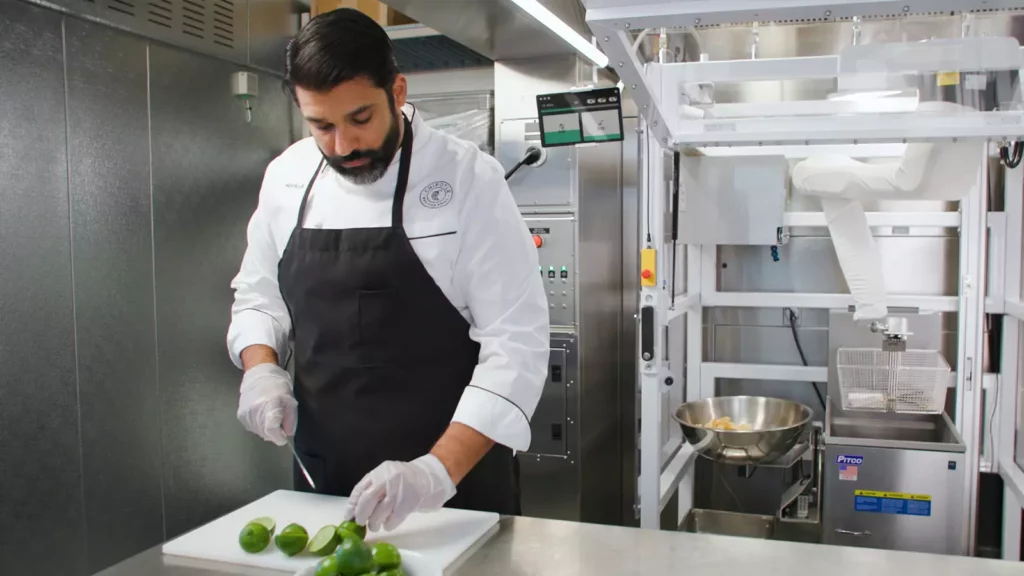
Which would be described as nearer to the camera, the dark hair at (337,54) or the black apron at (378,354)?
the dark hair at (337,54)

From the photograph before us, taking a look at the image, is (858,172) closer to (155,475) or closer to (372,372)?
(372,372)

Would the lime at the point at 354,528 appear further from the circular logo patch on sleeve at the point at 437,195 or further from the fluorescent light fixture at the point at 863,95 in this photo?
the fluorescent light fixture at the point at 863,95

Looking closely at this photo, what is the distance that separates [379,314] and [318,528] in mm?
419

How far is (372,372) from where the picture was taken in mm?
1623

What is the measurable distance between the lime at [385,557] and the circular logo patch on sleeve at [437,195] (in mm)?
702

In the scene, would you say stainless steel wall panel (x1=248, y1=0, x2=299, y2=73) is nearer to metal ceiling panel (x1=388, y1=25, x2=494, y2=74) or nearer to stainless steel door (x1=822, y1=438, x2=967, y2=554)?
metal ceiling panel (x1=388, y1=25, x2=494, y2=74)

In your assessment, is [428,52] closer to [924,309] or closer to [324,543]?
[924,309]

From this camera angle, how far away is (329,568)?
116cm

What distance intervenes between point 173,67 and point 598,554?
2347 mm

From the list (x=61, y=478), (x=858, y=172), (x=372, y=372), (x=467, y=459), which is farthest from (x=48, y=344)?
(x=858, y=172)

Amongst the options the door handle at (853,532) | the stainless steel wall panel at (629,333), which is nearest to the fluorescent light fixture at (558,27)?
the stainless steel wall panel at (629,333)

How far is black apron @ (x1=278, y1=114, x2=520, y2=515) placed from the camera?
5.29ft

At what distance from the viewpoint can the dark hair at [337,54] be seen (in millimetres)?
1498

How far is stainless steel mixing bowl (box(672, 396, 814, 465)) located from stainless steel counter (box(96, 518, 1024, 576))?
57.4 inches
